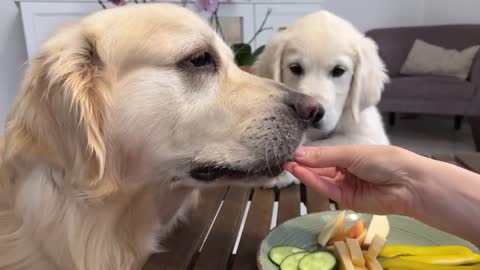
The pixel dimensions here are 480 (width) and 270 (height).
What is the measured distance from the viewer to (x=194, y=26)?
2.62 ft

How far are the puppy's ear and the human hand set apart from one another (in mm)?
663

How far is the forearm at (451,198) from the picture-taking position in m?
0.68

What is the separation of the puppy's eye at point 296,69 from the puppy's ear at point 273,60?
0.05 m

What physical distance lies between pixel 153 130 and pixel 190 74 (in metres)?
0.12

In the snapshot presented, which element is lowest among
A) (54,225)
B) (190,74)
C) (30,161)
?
(54,225)

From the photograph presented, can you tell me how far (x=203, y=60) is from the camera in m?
0.81

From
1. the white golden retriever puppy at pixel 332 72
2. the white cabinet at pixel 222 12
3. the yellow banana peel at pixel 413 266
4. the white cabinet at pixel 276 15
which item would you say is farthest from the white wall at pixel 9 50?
the yellow banana peel at pixel 413 266

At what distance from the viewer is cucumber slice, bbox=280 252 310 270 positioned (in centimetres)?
→ 70

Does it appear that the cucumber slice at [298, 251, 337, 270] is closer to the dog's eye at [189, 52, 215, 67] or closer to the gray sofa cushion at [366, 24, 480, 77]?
the dog's eye at [189, 52, 215, 67]

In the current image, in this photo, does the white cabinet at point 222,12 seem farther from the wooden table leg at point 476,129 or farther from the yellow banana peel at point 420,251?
the yellow banana peel at point 420,251

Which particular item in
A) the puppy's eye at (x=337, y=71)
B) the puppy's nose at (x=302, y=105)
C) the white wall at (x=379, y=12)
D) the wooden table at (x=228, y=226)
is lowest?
the white wall at (x=379, y=12)

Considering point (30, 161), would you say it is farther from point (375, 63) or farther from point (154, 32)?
point (375, 63)

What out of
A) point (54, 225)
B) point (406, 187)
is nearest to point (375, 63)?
point (406, 187)

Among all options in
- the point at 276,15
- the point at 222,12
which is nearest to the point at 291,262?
the point at 222,12
